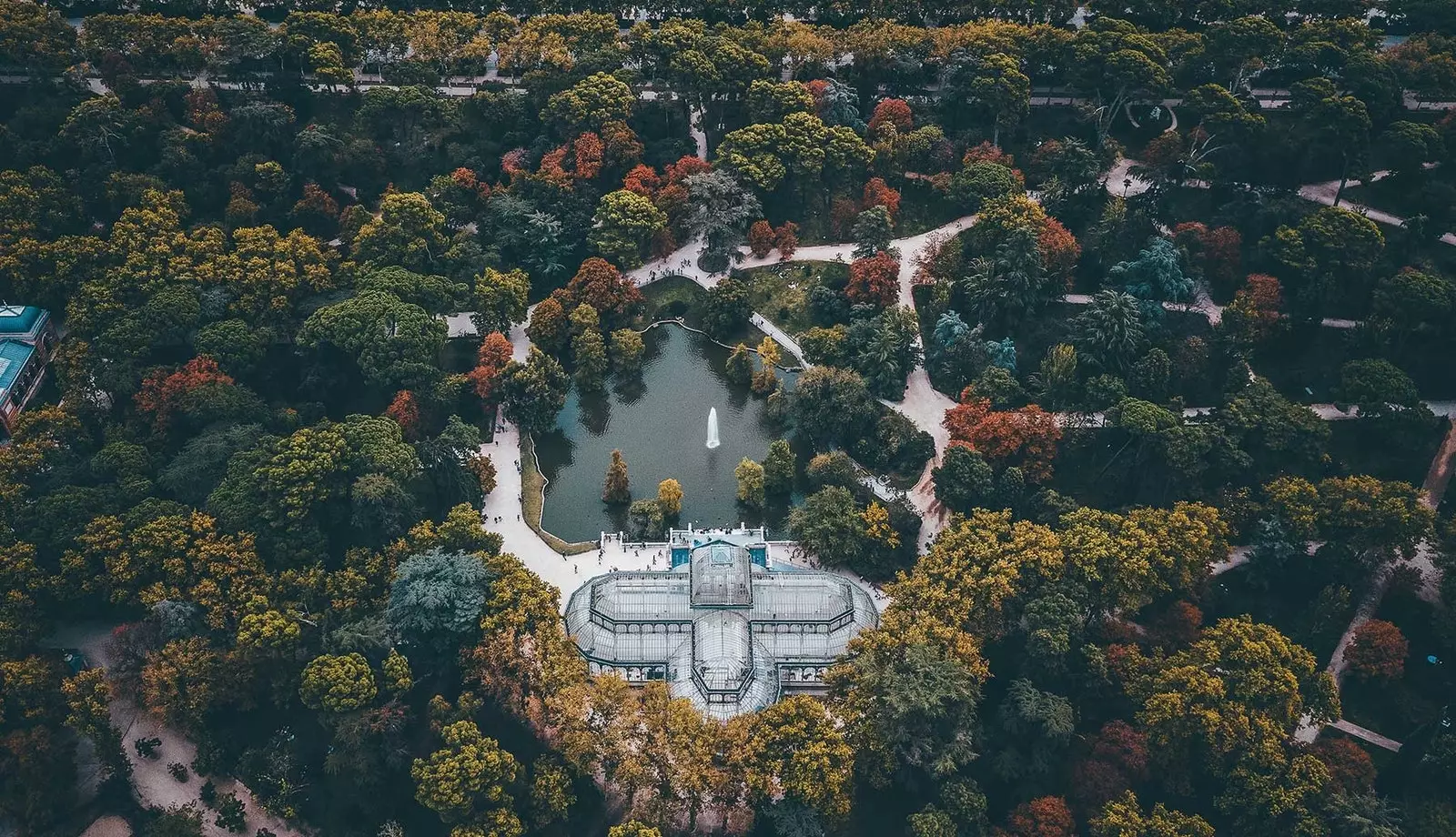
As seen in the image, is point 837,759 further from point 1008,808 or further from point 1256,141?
point 1256,141

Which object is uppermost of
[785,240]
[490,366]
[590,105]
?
[590,105]

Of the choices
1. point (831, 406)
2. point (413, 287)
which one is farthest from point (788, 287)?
point (413, 287)

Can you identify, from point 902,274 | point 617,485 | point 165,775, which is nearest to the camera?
point 165,775

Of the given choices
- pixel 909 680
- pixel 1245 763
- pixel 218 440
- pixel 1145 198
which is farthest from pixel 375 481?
pixel 1145 198

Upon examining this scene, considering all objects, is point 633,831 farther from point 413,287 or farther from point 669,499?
point 413,287

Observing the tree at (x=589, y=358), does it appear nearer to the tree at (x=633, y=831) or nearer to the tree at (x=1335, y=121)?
the tree at (x=633, y=831)

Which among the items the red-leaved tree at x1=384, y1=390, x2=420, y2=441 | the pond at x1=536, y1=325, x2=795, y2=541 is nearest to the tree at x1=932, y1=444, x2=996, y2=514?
the pond at x1=536, y1=325, x2=795, y2=541
